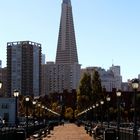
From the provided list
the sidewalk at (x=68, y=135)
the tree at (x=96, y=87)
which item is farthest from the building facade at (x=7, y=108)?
the sidewalk at (x=68, y=135)

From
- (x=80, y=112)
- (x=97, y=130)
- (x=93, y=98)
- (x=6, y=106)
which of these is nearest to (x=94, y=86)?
(x=93, y=98)

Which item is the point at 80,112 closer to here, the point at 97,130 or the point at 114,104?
the point at 114,104

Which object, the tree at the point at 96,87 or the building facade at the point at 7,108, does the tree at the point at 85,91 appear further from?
the building facade at the point at 7,108

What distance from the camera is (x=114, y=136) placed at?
3638cm

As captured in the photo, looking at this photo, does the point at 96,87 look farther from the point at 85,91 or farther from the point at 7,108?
the point at 7,108

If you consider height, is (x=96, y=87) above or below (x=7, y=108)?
above

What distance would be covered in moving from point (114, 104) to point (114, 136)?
132 metres

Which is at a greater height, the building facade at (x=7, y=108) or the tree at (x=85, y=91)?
the tree at (x=85, y=91)

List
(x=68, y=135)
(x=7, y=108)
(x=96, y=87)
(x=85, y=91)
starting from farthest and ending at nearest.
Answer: (x=7, y=108) < (x=85, y=91) < (x=96, y=87) < (x=68, y=135)

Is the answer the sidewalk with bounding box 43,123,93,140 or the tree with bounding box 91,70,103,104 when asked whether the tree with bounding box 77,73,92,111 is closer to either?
the tree with bounding box 91,70,103,104

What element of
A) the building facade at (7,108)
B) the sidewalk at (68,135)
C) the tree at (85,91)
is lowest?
the sidewalk at (68,135)

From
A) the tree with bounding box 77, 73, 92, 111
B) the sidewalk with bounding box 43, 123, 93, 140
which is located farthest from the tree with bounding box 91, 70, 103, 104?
the sidewalk with bounding box 43, 123, 93, 140

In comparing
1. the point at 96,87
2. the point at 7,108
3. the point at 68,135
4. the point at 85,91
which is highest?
the point at 96,87

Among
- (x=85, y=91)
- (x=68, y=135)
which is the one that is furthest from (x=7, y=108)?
(x=68, y=135)
